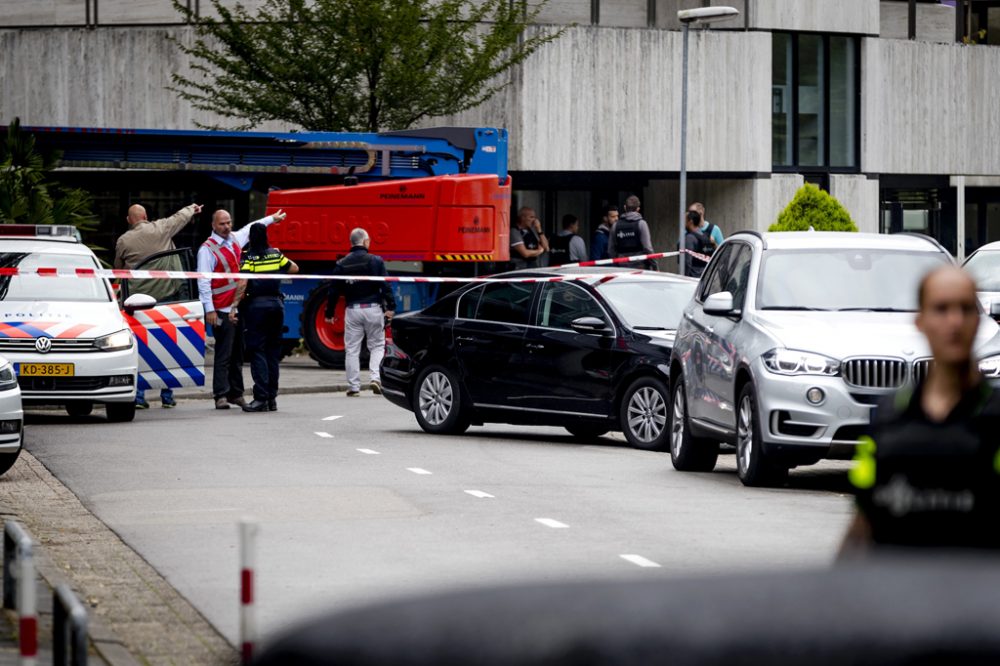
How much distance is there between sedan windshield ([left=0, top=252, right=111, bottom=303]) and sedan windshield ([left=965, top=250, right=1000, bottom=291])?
33.9 feet

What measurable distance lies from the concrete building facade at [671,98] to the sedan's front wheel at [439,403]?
19.9 m

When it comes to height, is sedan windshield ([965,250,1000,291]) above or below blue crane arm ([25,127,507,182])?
below

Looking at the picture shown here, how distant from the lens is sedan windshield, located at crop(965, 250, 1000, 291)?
74.9 ft

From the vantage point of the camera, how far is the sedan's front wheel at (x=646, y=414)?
16.1m

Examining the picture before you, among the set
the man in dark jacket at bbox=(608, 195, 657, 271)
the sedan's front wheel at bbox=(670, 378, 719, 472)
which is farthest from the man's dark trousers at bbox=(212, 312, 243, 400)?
the man in dark jacket at bbox=(608, 195, 657, 271)

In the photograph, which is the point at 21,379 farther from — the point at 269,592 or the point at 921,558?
the point at 921,558

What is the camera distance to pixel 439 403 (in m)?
17.7

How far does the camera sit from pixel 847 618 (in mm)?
1552

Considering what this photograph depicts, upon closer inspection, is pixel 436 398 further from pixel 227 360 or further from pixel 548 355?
pixel 227 360

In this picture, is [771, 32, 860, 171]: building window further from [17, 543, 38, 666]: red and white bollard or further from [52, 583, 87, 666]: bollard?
[17, 543, 38, 666]: red and white bollard

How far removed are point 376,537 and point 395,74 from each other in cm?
2078

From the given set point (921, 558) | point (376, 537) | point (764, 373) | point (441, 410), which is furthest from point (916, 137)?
point (921, 558)

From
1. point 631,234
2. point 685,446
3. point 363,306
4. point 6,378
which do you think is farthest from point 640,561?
point 631,234

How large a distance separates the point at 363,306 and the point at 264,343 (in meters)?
2.33
